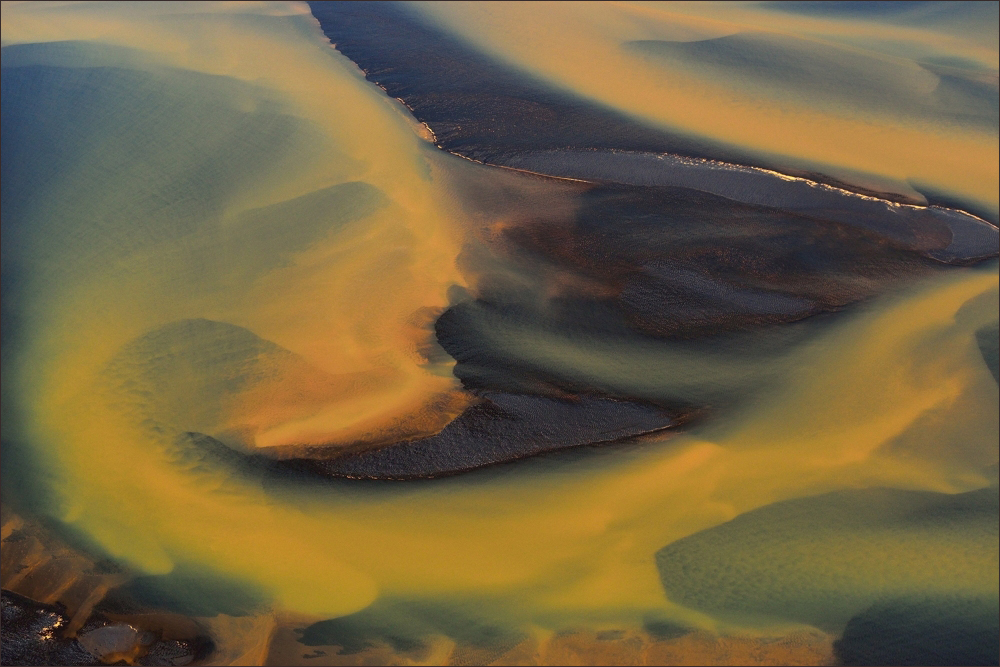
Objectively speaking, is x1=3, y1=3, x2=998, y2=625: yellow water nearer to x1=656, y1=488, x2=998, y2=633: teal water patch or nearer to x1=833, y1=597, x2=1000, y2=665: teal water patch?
x1=656, y1=488, x2=998, y2=633: teal water patch

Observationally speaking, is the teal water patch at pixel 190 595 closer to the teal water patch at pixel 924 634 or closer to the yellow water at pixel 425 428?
the yellow water at pixel 425 428

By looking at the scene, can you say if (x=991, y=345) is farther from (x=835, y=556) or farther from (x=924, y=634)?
(x=924, y=634)

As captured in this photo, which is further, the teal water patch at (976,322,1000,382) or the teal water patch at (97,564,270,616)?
the teal water patch at (976,322,1000,382)

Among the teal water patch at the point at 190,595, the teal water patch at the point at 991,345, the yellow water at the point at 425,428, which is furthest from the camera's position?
the teal water patch at the point at 991,345

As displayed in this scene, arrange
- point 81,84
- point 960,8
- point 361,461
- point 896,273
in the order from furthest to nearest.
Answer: point 960,8
point 81,84
point 896,273
point 361,461

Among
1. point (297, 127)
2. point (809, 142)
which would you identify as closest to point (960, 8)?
point (809, 142)

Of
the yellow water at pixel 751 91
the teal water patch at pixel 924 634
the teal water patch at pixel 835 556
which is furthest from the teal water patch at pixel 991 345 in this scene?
the teal water patch at pixel 924 634

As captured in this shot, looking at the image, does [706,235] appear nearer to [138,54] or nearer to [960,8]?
[960,8]

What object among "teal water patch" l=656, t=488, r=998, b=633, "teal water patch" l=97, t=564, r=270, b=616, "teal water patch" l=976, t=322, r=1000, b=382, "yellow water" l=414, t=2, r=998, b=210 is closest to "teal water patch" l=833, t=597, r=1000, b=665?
"teal water patch" l=656, t=488, r=998, b=633
